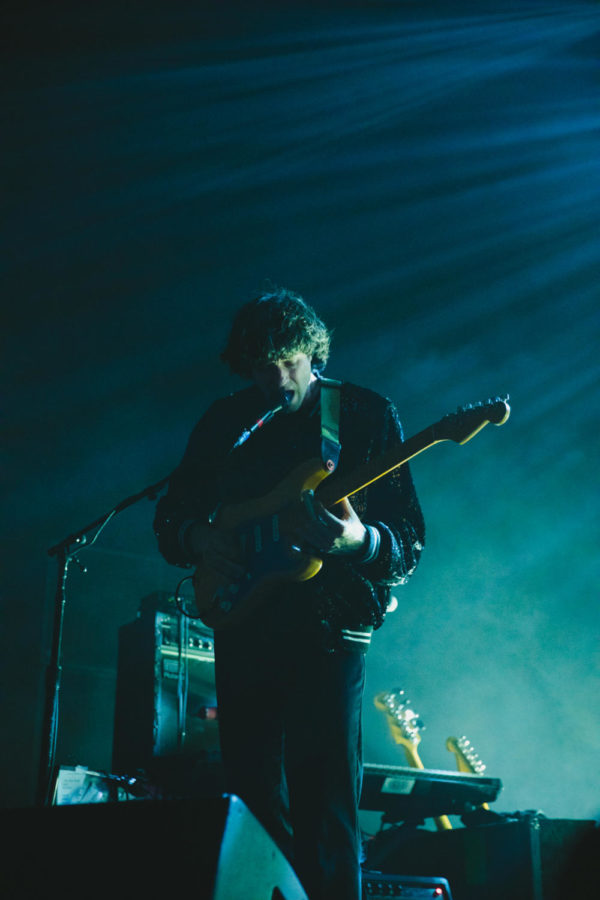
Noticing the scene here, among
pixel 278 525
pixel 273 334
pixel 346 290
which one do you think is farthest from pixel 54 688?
pixel 346 290

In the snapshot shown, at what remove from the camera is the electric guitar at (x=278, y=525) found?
219 cm

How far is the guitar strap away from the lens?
2330 millimetres

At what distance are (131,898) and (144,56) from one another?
464 cm

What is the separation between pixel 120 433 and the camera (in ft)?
20.2

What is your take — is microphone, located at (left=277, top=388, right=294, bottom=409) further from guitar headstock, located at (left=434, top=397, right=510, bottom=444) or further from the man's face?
guitar headstock, located at (left=434, top=397, right=510, bottom=444)

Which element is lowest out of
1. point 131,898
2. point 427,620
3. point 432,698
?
point 131,898

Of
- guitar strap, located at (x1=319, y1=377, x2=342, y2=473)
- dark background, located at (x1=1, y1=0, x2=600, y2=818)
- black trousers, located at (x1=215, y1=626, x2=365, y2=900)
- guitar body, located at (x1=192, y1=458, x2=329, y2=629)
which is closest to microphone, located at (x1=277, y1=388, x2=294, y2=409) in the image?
guitar strap, located at (x1=319, y1=377, x2=342, y2=473)

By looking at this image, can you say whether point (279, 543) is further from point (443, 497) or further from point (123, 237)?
point (443, 497)

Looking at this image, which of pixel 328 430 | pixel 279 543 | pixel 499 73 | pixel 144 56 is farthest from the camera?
pixel 499 73

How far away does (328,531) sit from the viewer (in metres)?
2.09

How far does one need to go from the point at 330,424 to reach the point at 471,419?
1.40 ft

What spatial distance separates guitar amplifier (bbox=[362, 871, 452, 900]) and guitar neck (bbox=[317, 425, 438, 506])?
1358mm

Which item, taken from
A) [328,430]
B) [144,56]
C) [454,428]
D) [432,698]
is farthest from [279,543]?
[432,698]

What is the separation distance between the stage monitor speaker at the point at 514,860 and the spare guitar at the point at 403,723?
920 mm
